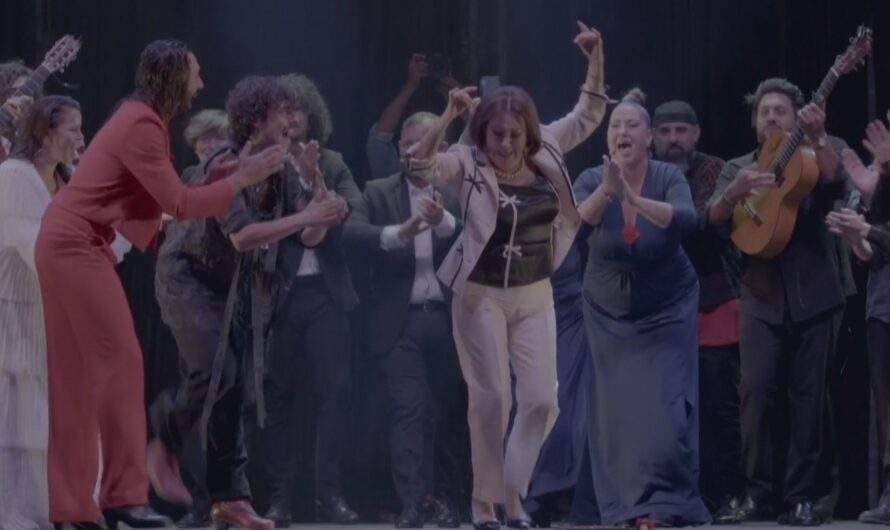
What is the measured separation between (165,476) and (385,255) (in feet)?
4.69

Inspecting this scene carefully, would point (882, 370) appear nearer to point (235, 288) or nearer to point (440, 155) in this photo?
point (440, 155)

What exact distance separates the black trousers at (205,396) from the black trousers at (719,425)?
8.17ft

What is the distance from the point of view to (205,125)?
27.1 feet

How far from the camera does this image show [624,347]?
24.9 feet

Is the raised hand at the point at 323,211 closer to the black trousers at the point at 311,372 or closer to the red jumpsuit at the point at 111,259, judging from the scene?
the red jumpsuit at the point at 111,259

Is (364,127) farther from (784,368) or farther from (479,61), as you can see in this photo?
(784,368)

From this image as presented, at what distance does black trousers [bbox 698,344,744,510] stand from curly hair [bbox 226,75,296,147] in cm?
270

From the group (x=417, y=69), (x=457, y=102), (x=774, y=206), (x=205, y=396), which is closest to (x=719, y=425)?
(x=774, y=206)

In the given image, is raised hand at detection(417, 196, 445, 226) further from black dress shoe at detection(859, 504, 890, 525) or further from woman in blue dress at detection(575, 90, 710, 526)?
black dress shoe at detection(859, 504, 890, 525)

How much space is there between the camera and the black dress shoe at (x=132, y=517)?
600 centimetres

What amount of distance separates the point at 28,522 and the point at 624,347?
2577 mm

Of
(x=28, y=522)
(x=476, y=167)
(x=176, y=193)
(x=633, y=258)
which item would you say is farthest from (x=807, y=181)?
(x=28, y=522)

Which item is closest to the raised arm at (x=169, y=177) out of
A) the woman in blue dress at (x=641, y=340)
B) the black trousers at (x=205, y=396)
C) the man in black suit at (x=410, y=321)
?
the black trousers at (x=205, y=396)

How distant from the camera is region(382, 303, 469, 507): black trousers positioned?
316 inches
